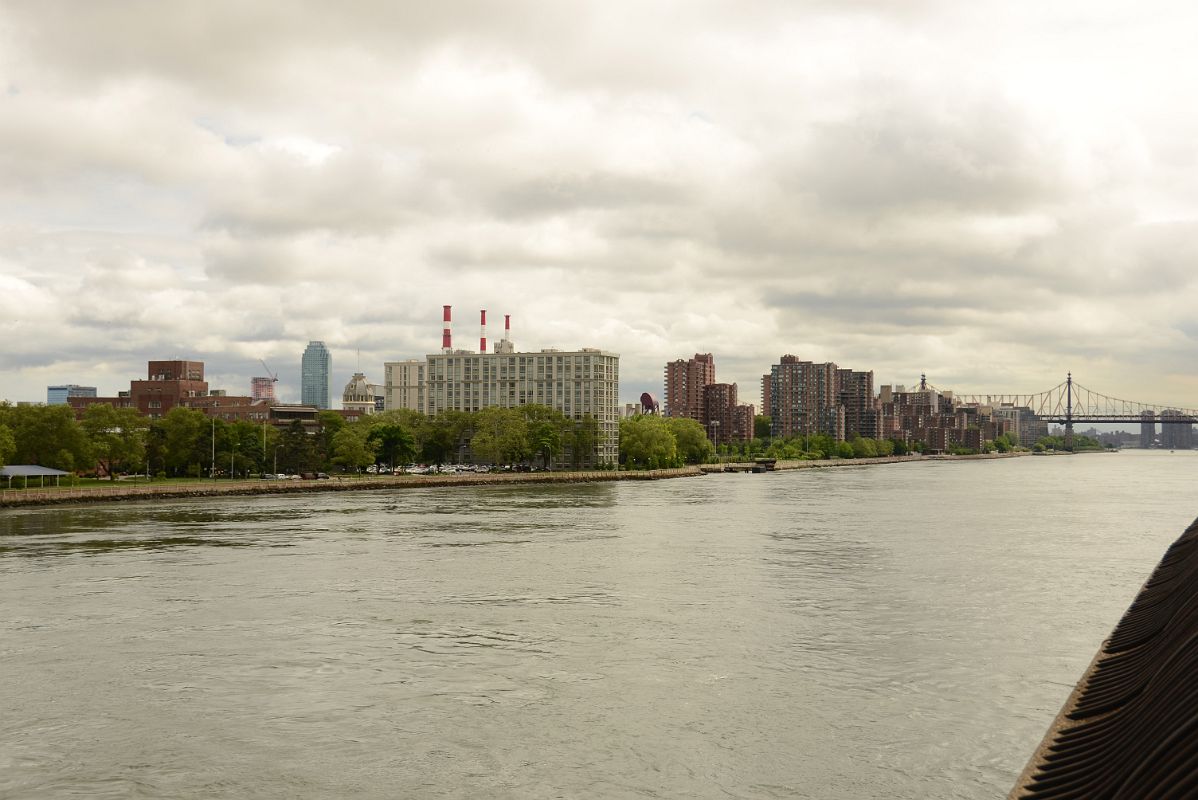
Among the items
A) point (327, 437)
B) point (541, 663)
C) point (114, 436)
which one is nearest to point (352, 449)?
point (327, 437)

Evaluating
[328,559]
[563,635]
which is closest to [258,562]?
[328,559]

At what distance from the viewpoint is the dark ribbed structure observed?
9.88 meters

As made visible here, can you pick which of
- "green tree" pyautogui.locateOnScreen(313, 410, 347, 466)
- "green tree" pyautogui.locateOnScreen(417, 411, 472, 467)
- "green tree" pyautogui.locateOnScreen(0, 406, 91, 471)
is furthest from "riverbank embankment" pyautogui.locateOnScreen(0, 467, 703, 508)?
"green tree" pyautogui.locateOnScreen(417, 411, 472, 467)

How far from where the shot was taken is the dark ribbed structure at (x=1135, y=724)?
9.88 meters

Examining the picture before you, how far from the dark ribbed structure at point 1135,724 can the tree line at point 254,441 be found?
94393 millimetres

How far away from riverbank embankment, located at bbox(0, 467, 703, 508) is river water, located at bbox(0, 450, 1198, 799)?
34300mm

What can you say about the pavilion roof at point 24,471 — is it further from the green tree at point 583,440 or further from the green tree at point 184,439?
the green tree at point 583,440

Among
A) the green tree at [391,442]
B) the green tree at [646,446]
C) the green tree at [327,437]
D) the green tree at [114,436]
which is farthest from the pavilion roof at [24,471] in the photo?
the green tree at [646,446]

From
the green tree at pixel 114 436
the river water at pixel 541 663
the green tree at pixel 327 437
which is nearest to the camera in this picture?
the river water at pixel 541 663

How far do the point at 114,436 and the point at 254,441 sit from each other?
25.5m

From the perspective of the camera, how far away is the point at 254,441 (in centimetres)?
13275

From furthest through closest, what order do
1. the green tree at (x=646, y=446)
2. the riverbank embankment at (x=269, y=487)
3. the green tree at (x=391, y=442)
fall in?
the green tree at (x=646, y=446) < the green tree at (x=391, y=442) < the riverbank embankment at (x=269, y=487)

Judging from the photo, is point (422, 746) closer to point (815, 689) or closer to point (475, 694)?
point (475, 694)

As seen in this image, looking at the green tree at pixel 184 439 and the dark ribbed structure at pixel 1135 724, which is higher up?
the green tree at pixel 184 439
